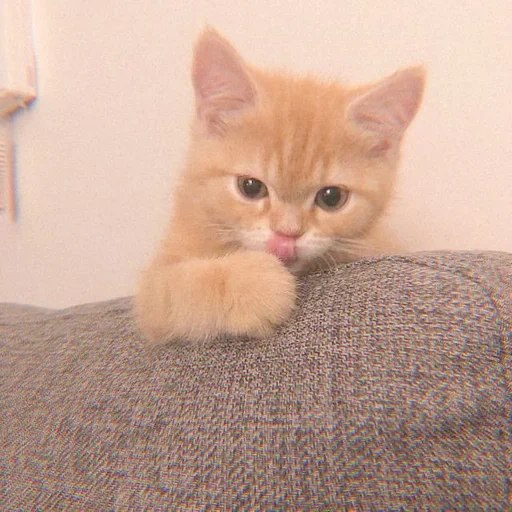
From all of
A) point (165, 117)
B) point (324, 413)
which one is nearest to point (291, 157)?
point (324, 413)

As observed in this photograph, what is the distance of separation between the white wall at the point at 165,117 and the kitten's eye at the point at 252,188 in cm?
47

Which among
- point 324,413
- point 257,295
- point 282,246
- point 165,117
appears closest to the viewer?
point 324,413

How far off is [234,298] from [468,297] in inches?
12.8

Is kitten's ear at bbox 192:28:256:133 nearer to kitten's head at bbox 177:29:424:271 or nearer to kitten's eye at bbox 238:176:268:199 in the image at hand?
kitten's head at bbox 177:29:424:271

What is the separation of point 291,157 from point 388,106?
0.73 ft

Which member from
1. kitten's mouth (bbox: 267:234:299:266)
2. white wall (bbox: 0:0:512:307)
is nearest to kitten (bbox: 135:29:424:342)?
kitten's mouth (bbox: 267:234:299:266)

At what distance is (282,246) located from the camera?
2.44 ft

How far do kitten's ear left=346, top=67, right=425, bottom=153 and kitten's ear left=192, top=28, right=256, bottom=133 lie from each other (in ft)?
0.71

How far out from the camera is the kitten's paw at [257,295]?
2.02ft

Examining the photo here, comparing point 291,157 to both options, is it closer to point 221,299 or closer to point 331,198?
point 331,198

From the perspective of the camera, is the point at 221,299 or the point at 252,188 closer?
the point at 221,299

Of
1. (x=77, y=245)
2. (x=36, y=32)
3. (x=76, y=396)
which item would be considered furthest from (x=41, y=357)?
(x=36, y=32)

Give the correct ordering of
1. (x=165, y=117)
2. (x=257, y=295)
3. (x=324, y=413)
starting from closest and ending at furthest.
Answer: (x=324, y=413) < (x=257, y=295) < (x=165, y=117)

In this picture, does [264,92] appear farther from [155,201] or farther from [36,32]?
[36,32]
